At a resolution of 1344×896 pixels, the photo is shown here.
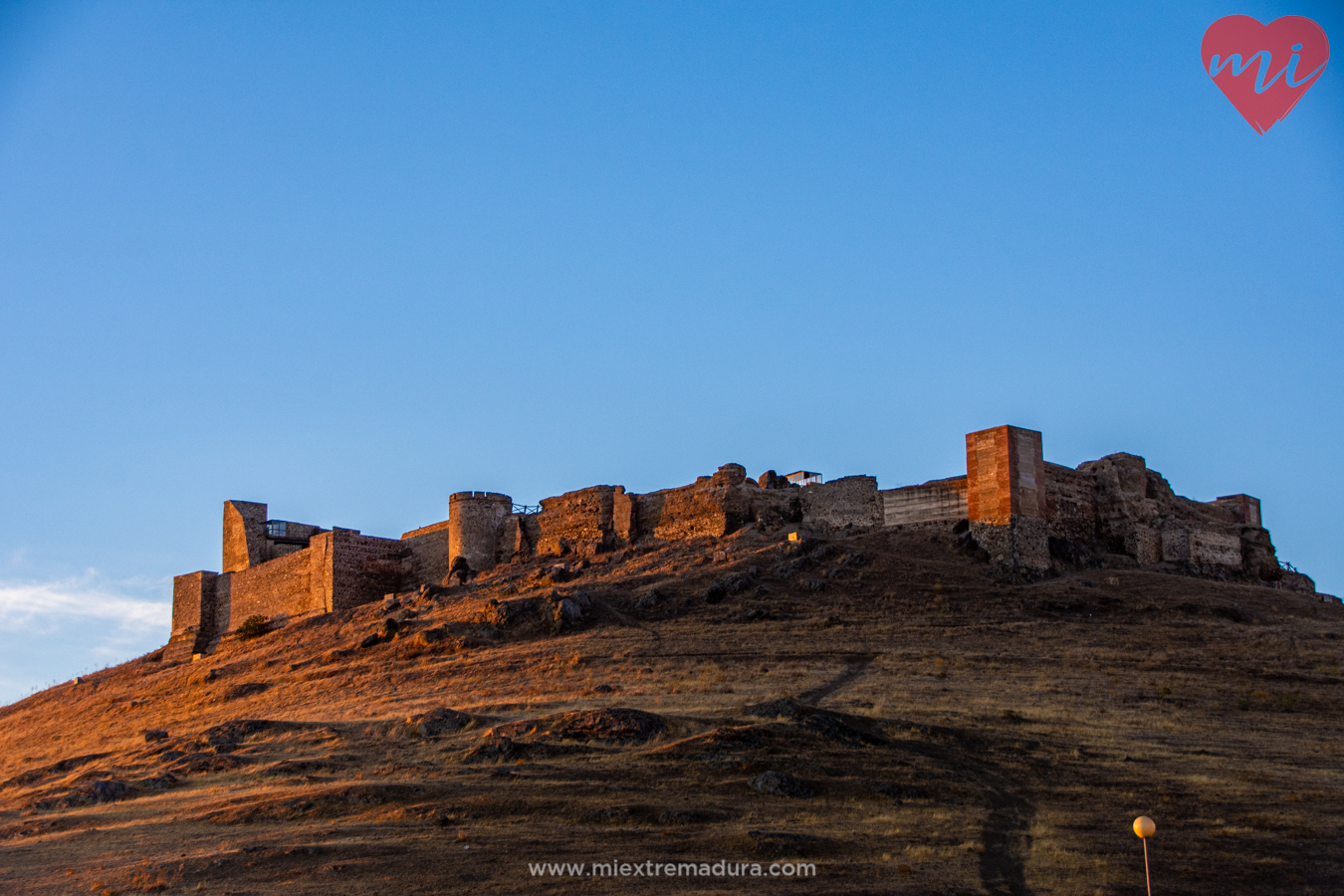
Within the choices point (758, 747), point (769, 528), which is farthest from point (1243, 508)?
point (758, 747)

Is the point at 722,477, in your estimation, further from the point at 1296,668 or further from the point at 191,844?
the point at 191,844

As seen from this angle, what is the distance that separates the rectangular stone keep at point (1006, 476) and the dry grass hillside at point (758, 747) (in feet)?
4.92

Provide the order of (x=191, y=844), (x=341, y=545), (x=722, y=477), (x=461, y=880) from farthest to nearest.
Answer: (x=341, y=545) < (x=722, y=477) < (x=191, y=844) < (x=461, y=880)

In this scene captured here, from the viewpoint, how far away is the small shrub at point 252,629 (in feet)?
136

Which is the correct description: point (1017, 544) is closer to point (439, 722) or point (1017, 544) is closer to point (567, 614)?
point (567, 614)

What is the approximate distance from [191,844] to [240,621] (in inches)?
1190

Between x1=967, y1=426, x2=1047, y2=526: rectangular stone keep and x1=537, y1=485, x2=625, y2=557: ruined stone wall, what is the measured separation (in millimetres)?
12301

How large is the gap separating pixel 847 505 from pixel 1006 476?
601 centimetres

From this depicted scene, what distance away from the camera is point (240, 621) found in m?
44.4

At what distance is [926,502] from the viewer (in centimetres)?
3266

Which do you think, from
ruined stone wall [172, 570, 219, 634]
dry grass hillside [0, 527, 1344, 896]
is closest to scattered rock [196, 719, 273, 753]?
dry grass hillside [0, 527, 1344, 896]

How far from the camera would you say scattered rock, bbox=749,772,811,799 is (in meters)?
16.5

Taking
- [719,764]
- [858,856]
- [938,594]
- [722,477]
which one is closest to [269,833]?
[719,764]

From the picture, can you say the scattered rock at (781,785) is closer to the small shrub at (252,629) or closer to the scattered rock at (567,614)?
the scattered rock at (567,614)
